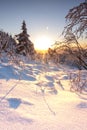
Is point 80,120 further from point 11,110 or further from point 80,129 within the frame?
point 11,110

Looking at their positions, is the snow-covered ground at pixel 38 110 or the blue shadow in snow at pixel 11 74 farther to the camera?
the blue shadow in snow at pixel 11 74

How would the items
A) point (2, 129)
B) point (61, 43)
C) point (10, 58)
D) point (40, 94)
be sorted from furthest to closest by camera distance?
point (10, 58) < point (61, 43) < point (40, 94) < point (2, 129)

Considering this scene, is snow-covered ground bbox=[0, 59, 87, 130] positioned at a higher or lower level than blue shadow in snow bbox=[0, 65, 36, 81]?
lower

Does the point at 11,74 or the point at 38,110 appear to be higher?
the point at 11,74

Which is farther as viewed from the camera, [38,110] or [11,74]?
[11,74]

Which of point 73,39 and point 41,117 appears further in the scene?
point 73,39

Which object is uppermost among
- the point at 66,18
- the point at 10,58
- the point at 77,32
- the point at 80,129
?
the point at 66,18

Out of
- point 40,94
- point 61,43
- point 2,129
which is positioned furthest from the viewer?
point 61,43

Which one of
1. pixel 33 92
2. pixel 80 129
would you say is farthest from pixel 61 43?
pixel 80 129

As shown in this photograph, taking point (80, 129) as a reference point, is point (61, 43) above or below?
above

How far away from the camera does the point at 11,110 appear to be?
293 cm

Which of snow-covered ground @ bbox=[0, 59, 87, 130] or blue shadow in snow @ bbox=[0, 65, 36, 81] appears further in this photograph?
blue shadow in snow @ bbox=[0, 65, 36, 81]

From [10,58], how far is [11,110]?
5.20 meters

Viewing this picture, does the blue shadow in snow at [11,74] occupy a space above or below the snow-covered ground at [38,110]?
above
